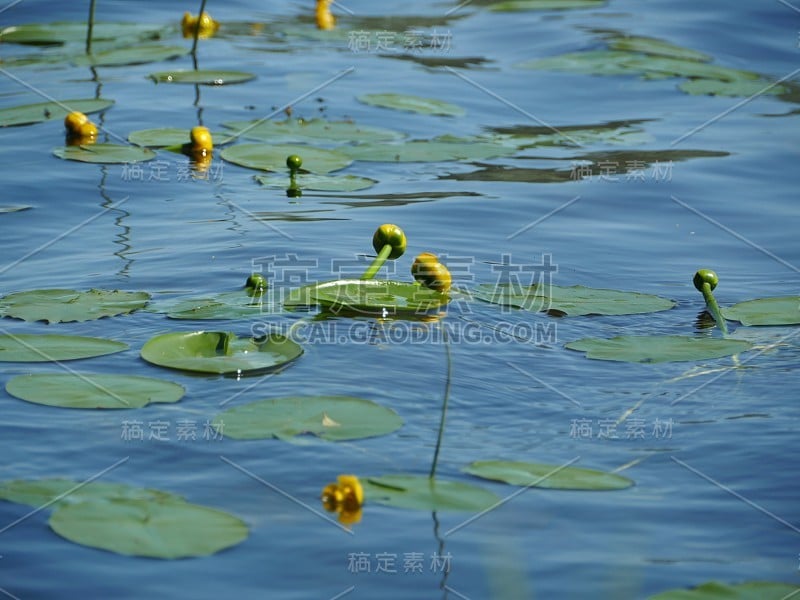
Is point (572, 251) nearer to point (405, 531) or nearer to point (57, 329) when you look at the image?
point (57, 329)

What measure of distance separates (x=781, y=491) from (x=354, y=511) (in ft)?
3.36

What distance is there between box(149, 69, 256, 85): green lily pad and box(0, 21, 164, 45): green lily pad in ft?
4.13

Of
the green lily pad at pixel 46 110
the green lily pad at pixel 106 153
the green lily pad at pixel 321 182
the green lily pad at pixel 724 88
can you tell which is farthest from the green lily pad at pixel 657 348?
the green lily pad at pixel 724 88

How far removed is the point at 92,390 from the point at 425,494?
1.00m

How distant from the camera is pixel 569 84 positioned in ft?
24.8

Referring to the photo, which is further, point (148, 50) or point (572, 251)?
point (148, 50)

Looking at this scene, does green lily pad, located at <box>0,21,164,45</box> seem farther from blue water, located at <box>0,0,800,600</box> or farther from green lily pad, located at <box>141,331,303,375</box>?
green lily pad, located at <box>141,331,303,375</box>

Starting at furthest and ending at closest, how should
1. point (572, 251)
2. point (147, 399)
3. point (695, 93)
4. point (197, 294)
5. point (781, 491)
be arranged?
point (695, 93), point (572, 251), point (197, 294), point (147, 399), point (781, 491)

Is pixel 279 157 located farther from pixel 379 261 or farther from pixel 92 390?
pixel 92 390

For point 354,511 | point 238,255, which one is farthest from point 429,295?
point 354,511

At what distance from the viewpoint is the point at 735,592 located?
2180mm

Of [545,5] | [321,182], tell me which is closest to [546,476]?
[321,182]

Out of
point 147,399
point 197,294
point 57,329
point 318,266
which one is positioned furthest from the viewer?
point 318,266

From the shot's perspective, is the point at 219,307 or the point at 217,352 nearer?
the point at 217,352
